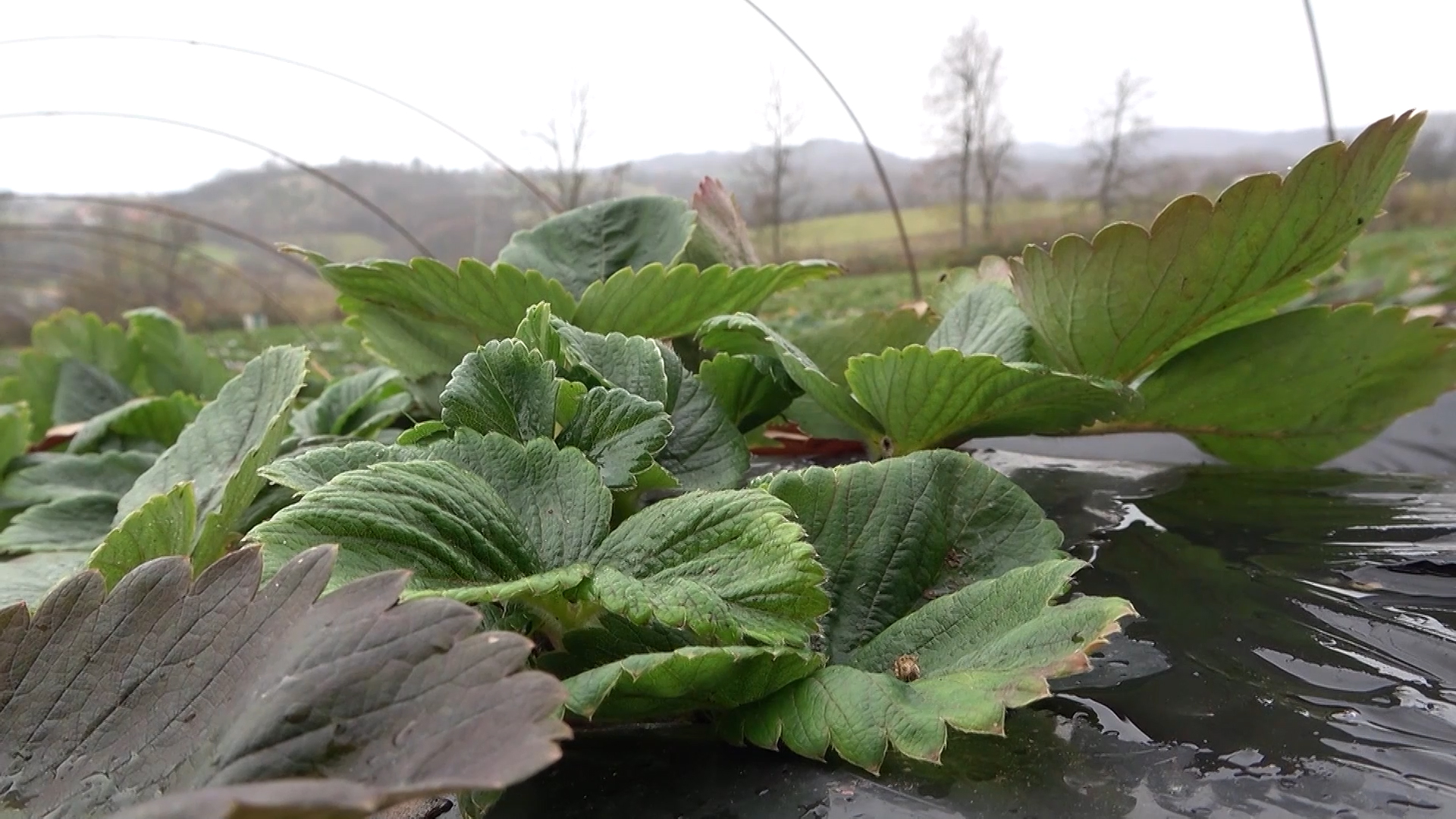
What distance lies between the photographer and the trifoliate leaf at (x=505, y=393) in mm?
345

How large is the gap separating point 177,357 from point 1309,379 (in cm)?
107

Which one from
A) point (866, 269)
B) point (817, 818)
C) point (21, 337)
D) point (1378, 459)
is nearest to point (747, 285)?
point (817, 818)

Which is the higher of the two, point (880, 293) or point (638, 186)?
point (638, 186)

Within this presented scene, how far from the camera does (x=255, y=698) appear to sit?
0.23 metres

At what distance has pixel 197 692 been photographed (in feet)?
0.85

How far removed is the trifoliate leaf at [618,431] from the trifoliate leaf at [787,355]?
87 millimetres

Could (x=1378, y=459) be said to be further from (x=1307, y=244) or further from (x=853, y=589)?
(x=853, y=589)

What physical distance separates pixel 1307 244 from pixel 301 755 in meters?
0.46

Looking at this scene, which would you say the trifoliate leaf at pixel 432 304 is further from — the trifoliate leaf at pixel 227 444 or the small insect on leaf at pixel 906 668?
the small insect on leaf at pixel 906 668

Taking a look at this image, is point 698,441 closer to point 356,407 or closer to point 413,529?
point 413,529

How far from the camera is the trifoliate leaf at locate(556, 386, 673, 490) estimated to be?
0.34 metres

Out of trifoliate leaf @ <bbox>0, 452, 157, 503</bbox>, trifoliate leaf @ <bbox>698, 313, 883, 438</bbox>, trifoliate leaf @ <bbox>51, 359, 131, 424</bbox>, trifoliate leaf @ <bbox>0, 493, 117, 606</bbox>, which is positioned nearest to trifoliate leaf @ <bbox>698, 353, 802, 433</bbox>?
trifoliate leaf @ <bbox>698, 313, 883, 438</bbox>

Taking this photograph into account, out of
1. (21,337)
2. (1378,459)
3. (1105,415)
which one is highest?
(1105,415)

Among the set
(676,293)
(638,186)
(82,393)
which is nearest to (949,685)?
(676,293)
